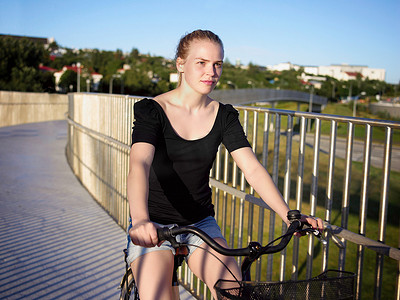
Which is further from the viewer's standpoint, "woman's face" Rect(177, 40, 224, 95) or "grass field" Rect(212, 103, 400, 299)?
"grass field" Rect(212, 103, 400, 299)

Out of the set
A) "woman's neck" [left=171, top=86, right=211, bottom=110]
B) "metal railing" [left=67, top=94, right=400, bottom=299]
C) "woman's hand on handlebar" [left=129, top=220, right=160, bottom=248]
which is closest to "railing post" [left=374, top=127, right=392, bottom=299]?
"metal railing" [left=67, top=94, right=400, bottom=299]

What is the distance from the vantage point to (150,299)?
2039 millimetres

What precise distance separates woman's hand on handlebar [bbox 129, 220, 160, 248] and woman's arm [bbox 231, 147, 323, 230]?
65cm

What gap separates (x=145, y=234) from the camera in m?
1.79

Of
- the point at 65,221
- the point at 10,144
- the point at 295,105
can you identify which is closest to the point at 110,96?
the point at 65,221

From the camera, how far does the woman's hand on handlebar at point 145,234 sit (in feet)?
5.87

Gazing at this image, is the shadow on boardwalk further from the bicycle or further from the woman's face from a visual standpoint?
the bicycle

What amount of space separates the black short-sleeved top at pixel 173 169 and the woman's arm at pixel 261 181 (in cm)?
15

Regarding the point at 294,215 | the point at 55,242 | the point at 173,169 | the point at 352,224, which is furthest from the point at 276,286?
the point at 352,224

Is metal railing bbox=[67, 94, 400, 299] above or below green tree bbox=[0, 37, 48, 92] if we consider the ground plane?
below

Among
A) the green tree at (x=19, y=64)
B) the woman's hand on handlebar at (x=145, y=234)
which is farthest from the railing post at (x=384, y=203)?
the green tree at (x=19, y=64)

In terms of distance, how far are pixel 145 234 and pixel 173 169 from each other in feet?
2.00

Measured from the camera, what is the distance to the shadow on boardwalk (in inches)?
180

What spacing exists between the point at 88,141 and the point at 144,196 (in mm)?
7490
